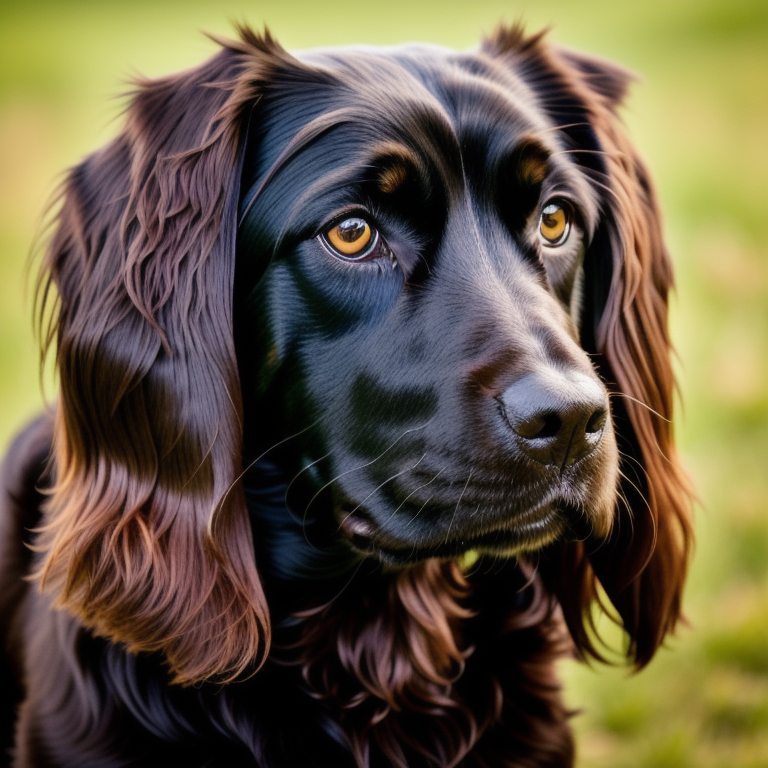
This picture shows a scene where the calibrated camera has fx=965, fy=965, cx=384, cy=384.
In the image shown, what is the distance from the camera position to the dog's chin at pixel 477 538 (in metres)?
2.00

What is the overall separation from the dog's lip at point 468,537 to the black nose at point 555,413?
0.15 m

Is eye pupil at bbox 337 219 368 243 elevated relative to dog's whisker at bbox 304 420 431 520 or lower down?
elevated

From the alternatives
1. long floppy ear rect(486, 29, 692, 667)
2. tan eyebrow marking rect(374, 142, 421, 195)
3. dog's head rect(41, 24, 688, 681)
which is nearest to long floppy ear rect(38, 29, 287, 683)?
dog's head rect(41, 24, 688, 681)

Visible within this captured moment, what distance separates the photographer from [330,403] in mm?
2107

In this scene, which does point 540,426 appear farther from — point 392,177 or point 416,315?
point 392,177

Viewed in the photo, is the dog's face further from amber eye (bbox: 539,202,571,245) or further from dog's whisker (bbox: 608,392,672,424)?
dog's whisker (bbox: 608,392,672,424)

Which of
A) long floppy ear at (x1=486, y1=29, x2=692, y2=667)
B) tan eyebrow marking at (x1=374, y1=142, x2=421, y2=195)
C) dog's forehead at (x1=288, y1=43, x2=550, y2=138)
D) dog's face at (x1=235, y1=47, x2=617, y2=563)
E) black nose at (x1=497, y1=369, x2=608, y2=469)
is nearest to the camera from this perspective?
black nose at (x1=497, y1=369, x2=608, y2=469)

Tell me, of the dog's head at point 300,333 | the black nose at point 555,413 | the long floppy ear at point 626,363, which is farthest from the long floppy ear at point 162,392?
the long floppy ear at point 626,363

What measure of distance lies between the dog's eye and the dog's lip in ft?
1.85

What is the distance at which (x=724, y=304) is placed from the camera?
18.8 feet

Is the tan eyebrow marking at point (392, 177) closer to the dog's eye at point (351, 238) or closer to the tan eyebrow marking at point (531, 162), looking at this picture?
the dog's eye at point (351, 238)

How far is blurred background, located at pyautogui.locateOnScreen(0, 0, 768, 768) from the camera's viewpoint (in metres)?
3.37

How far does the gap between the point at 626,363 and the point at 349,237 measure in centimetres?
81

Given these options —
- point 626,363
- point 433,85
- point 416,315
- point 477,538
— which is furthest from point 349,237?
point 626,363
